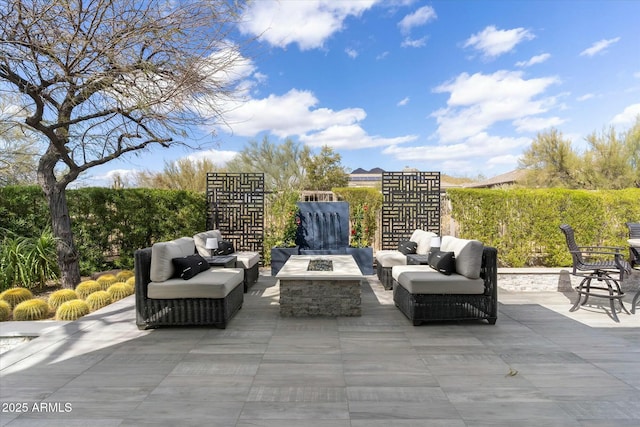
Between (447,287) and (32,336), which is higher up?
(447,287)

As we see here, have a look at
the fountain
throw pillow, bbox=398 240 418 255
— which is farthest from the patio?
the fountain

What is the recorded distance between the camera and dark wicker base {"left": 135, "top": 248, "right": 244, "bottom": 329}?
150 inches

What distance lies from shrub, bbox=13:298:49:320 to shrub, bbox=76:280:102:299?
2.28 ft

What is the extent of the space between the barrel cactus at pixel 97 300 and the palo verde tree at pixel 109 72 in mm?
1014

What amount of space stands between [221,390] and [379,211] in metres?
6.38

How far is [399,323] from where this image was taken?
400cm

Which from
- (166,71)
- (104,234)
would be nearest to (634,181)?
(166,71)

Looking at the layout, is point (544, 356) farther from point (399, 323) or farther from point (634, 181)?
point (634, 181)

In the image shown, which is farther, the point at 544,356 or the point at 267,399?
the point at 544,356

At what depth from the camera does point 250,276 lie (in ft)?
19.6

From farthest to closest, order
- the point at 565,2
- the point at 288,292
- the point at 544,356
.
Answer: the point at 565,2 < the point at 288,292 < the point at 544,356

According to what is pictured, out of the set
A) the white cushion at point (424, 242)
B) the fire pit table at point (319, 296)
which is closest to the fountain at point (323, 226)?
the white cushion at point (424, 242)

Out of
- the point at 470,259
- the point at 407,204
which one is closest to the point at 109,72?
the point at 470,259

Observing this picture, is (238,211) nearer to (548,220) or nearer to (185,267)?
(185,267)
